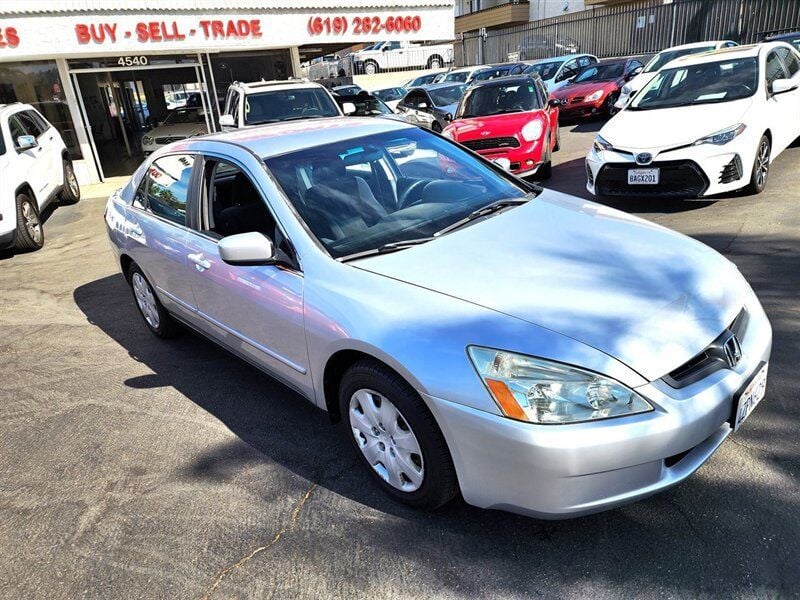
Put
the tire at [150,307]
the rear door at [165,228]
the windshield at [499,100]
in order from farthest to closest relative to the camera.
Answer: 1. the windshield at [499,100]
2. the tire at [150,307]
3. the rear door at [165,228]

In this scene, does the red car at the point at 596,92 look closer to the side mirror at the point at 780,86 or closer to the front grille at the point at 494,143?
the front grille at the point at 494,143

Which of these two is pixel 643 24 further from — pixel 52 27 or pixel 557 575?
pixel 557 575

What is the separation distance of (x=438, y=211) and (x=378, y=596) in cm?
190

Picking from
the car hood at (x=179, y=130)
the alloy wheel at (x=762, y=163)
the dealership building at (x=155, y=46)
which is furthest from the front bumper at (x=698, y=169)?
the car hood at (x=179, y=130)

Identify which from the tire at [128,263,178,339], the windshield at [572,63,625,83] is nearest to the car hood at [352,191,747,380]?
the tire at [128,263,178,339]

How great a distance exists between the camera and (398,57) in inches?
1146

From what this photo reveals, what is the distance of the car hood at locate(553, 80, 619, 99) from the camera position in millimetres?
14508

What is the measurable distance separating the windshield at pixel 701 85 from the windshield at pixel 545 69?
1137cm

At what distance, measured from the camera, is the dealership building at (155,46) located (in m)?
11.5

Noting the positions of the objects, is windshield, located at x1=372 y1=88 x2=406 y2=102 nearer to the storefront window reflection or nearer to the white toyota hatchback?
the storefront window reflection

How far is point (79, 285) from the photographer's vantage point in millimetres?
6469

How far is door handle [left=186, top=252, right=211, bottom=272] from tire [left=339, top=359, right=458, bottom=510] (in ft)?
4.18

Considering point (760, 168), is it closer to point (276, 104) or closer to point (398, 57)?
point (276, 104)

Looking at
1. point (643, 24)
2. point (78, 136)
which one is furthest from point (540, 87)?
point (643, 24)
